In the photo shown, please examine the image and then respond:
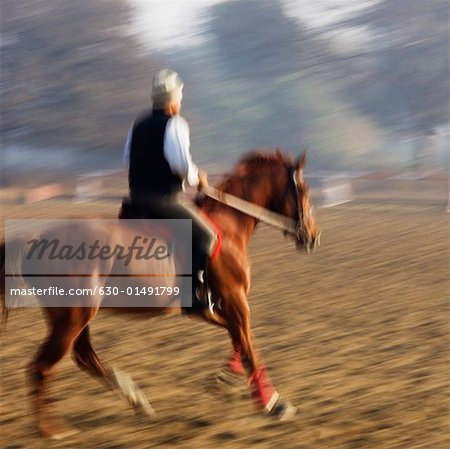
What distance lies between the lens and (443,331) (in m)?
7.10

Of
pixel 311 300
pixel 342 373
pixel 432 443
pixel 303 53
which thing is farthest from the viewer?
pixel 303 53

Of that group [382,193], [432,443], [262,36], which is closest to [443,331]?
[432,443]

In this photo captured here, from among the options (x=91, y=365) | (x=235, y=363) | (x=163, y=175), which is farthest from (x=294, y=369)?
(x=163, y=175)

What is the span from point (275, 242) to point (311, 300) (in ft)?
16.2

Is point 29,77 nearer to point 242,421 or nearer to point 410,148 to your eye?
point 410,148

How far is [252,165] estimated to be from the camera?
566 centimetres

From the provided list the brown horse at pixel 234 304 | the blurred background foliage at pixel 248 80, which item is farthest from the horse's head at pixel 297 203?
the blurred background foliage at pixel 248 80

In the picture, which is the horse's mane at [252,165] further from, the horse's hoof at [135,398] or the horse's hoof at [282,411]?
the horse's hoof at [282,411]

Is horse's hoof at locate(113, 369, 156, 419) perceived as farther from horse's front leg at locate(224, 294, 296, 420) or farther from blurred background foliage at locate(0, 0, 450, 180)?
blurred background foliage at locate(0, 0, 450, 180)

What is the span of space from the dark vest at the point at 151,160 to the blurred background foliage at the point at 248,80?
35721 mm

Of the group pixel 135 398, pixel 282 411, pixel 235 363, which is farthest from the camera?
pixel 235 363

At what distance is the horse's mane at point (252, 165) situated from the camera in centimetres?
559

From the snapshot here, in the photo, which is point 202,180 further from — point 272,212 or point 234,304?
point 234,304

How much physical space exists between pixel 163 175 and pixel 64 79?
3935 centimetres
